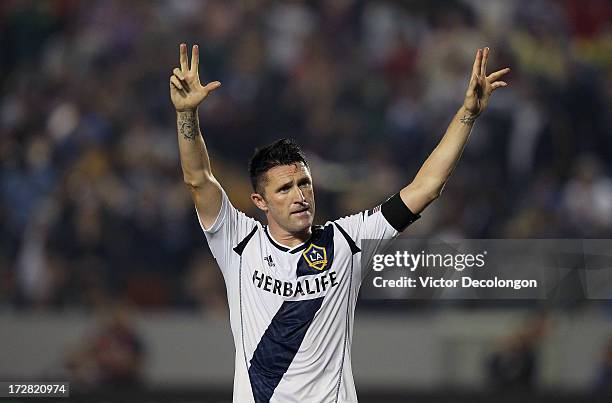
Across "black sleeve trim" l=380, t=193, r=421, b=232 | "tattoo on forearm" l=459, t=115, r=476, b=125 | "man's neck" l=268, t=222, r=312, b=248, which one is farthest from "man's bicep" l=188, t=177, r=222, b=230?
"tattoo on forearm" l=459, t=115, r=476, b=125

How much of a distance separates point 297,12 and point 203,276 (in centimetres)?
363

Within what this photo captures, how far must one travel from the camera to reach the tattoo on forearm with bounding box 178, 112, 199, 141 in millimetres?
4293

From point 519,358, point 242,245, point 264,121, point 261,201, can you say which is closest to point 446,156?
point 261,201

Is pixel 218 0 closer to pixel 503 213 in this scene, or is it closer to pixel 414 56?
pixel 414 56

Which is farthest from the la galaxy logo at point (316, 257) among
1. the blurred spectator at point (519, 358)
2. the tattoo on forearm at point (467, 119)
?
the blurred spectator at point (519, 358)

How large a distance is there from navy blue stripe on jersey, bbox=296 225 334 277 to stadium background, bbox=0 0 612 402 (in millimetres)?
3834

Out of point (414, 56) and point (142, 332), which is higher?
point (414, 56)

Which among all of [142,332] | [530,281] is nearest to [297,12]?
[142,332]

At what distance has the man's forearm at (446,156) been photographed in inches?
172

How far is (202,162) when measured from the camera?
4.34 m

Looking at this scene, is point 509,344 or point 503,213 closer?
point 509,344

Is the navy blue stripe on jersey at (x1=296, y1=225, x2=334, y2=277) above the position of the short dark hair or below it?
below

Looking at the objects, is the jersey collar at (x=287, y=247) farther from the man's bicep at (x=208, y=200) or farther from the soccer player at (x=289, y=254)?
the man's bicep at (x=208, y=200)

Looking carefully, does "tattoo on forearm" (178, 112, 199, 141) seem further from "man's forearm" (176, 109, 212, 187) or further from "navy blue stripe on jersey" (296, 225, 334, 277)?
"navy blue stripe on jersey" (296, 225, 334, 277)
